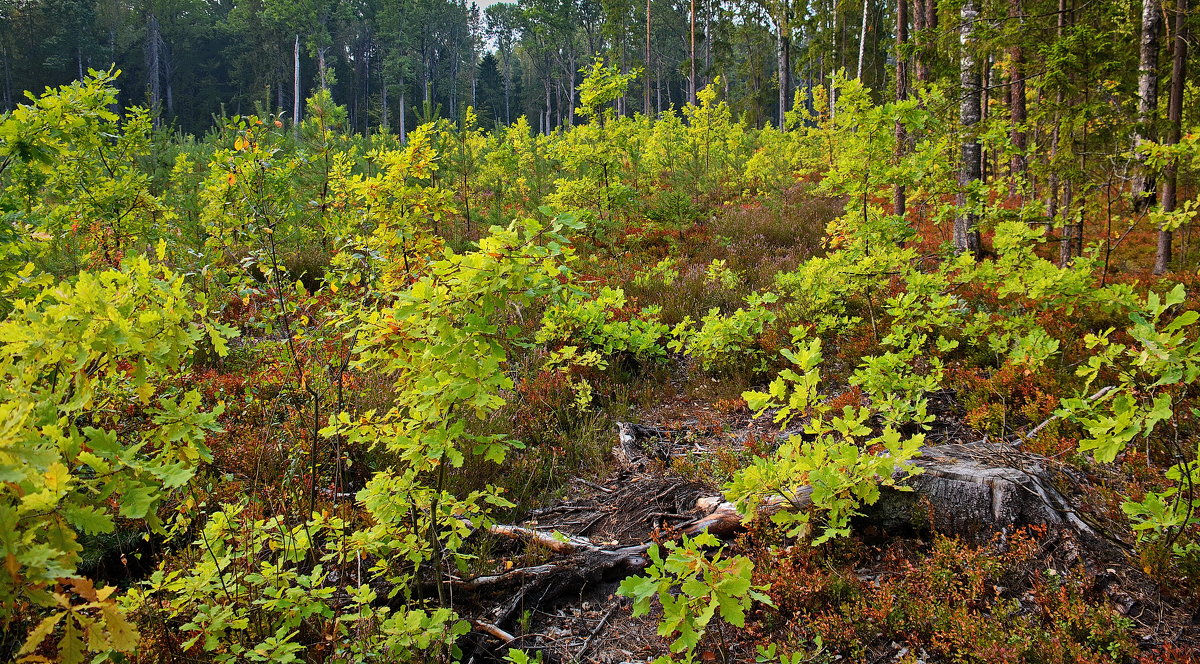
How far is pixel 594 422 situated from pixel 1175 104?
6715 mm

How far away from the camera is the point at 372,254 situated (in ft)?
9.62

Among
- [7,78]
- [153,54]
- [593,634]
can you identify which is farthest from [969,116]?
[7,78]

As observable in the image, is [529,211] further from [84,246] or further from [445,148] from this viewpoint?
[84,246]

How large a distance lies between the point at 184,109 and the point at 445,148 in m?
41.6

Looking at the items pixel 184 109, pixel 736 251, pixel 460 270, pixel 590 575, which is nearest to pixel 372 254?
pixel 460 270

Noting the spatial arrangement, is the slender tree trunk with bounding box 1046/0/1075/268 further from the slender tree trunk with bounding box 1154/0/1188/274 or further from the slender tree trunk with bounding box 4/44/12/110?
the slender tree trunk with bounding box 4/44/12/110

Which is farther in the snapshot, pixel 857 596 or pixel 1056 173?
pixel 1056 173

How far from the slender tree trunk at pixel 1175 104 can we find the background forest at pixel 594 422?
49 millimetres

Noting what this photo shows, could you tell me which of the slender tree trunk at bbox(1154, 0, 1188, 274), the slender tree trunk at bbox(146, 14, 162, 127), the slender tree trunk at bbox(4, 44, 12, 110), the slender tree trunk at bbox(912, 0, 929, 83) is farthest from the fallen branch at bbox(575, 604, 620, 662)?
the slender tree trunk at bbox(4, 44, 12, 110)

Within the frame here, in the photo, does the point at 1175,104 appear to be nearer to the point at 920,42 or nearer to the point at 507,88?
the point at 920,42

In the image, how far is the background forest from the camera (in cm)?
185

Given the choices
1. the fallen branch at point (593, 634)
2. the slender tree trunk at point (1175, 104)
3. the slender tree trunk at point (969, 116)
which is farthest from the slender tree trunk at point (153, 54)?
the slender tree trunk at point (1175, 104)

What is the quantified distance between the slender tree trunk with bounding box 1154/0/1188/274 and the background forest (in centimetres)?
5

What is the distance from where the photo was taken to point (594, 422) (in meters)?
4.49
